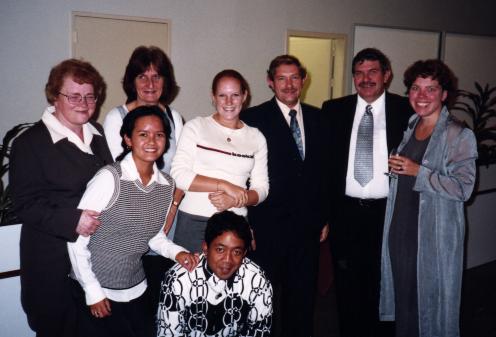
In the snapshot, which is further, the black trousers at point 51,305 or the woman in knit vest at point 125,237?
the black trousers at point 51,305

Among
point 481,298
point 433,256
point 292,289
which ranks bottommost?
point 481,298

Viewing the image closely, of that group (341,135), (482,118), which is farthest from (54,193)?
(482,118)

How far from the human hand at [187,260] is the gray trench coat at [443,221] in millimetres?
1340

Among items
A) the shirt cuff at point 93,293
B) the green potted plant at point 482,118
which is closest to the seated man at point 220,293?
the shirt cuff at point 93,293

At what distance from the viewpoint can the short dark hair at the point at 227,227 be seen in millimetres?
1893

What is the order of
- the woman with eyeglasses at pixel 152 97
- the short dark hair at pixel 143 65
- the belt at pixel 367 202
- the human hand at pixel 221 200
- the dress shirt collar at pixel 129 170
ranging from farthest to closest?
the belt at pixel 367 202, the short dark hair at pixel 143 65, the woman with eyeglasses at pixel 152 97, the human hand at pixel 221 200, the dress shirt collar at pixel 129 170

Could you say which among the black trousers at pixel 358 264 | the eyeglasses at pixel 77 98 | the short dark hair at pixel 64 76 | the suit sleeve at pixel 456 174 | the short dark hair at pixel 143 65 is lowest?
the black trousers at pixel 358 264

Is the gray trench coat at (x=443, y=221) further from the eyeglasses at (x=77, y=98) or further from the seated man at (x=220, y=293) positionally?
the eyeglasses at (x=77, y=98)

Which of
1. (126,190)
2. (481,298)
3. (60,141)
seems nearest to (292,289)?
(126,190)

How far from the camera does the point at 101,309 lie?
1754mm

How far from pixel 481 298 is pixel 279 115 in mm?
2817

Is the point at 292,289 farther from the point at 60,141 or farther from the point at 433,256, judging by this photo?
the point at 60,141

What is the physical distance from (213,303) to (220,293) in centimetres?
5

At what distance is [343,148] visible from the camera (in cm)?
286
